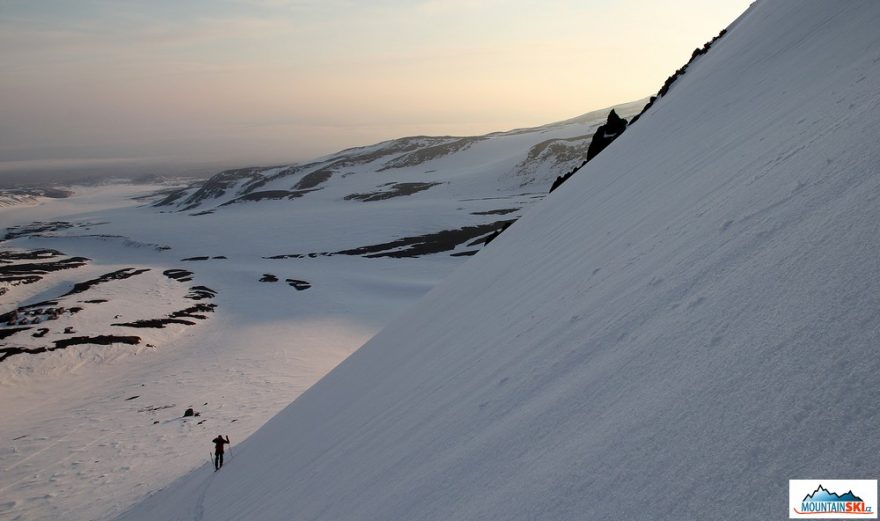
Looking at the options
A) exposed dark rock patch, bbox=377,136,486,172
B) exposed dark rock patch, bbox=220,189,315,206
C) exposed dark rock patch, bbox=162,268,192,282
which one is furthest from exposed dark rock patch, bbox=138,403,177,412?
exposed dark rock patch, bbox=377,136,486,172

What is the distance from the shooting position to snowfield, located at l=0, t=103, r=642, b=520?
52.9 feet

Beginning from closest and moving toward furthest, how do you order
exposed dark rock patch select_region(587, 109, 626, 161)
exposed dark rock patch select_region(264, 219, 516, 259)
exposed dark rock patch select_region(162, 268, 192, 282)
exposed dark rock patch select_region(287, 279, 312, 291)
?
exposed dark rock patch select_region(587, 109, 626, 161) → exposed dark rock patch select_region(287, 279, 312, 291) → exposed dark rock patch select_region(162, 268, 192, 282) → exposed dark rock patch select_region(264, 219, 516, 259)

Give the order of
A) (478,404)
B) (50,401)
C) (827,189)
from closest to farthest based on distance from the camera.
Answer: (827,189) → (478,404) → (50,401)

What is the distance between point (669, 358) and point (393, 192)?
9810 centimetres

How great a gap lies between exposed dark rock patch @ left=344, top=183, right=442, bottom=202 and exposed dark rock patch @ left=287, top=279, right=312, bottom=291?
175ft

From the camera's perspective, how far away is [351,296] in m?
38.3

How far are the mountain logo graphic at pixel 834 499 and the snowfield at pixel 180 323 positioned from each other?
13.6 m

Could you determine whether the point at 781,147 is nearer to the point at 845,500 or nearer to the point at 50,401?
the point at 845,500

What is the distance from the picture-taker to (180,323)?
→ 3344cm

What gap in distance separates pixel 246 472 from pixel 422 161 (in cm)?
13165

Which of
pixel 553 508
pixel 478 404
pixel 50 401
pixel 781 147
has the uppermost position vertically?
pixel 781 147

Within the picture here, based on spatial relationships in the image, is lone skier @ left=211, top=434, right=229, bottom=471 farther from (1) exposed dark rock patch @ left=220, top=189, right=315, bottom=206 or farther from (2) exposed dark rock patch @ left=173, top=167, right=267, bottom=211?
(2) exposed dark rock patch @ left=173, top=167, right=267, bottom=211

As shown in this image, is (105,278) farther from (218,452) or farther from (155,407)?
(218,452)

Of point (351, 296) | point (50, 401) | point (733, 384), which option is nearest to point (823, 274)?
point (733, 384)
